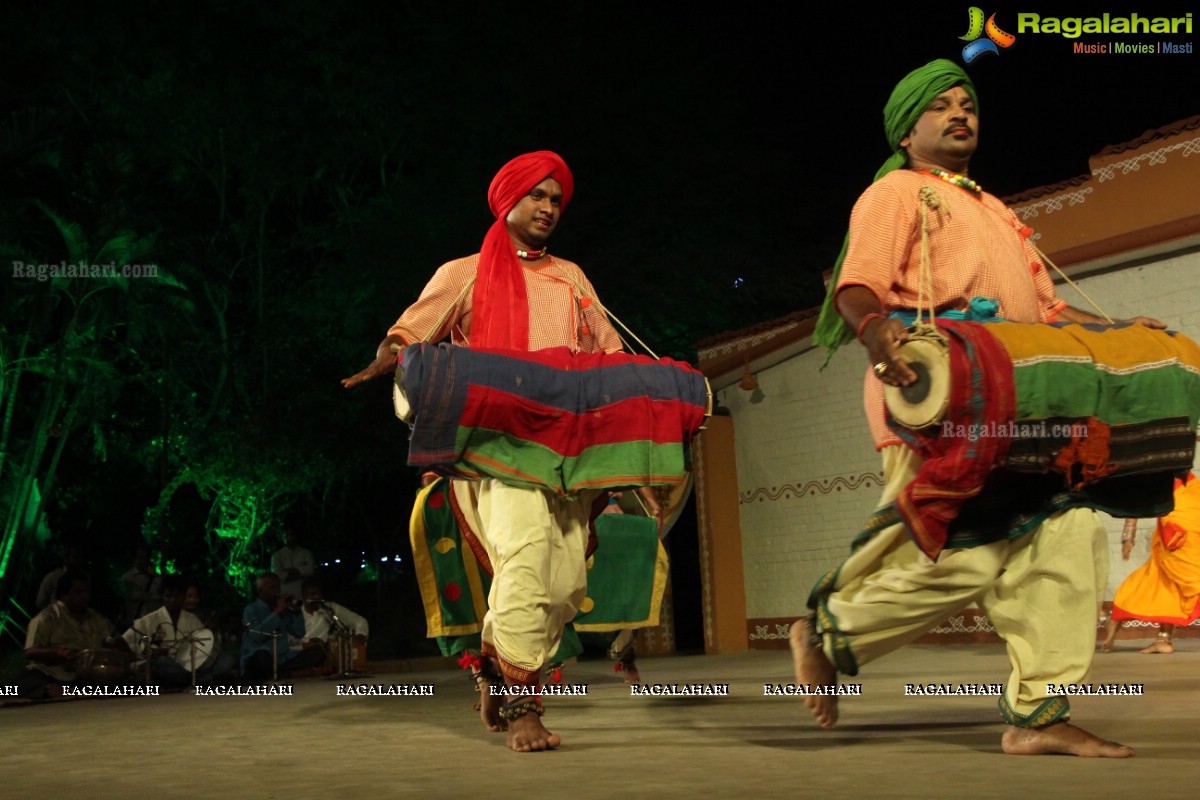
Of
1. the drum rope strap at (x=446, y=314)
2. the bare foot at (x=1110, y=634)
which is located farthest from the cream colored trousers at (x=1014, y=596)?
the bare foot at (x=1110, y=634)

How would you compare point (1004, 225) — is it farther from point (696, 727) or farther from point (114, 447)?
point (114, 447)

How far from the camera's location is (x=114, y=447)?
20.9 metres

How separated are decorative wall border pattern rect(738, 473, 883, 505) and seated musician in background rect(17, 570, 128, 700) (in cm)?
574

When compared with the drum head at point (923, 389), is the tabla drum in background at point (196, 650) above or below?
below

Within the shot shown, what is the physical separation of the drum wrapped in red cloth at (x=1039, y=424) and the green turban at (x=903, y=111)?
1.91 ft

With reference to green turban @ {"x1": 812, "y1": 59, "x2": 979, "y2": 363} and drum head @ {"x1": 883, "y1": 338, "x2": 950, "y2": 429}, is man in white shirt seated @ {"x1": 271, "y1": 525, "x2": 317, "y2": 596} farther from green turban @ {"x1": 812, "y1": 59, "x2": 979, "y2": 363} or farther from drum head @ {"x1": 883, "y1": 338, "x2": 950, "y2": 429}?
drum head @ {"x1": 883, "y1": 338, "x2": 950, "y2": 429}

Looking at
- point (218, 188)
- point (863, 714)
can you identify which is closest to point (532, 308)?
point (863, 714)

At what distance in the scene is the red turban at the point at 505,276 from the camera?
16.4 feet

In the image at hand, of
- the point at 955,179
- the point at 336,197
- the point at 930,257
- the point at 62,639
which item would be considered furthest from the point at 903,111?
the point at 336,197

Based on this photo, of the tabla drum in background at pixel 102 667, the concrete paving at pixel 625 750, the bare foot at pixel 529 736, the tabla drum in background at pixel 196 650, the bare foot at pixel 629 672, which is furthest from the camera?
the tabla drum in background at pixel 196 650

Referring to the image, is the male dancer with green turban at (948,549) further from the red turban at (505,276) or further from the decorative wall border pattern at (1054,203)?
the decorative wall border pattern at (1054,203)

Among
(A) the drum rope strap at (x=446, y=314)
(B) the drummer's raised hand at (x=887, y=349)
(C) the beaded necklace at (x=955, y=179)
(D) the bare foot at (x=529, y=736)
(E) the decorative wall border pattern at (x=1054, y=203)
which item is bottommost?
(D) the bare foot at (x=529, y=736)

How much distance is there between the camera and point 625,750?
4.23m

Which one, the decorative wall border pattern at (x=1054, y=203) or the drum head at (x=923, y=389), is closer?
the drum head at (x=923, y=389)
